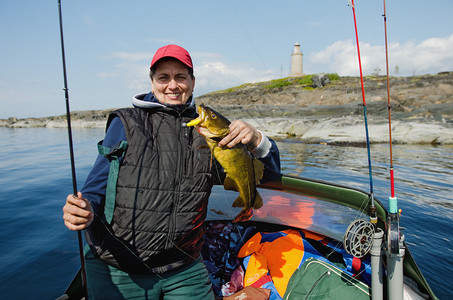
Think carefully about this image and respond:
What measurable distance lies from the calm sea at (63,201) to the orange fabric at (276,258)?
2.48 metres

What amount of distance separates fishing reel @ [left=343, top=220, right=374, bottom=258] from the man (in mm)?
1143

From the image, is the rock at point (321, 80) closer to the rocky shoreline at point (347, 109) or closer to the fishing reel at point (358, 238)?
the rocky shoreline at point (347, 109)

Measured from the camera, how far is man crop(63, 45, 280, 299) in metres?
2.23

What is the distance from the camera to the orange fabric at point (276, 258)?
12.5ft

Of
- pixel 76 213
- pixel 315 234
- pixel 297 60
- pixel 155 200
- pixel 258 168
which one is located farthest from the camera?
pixel 297 60

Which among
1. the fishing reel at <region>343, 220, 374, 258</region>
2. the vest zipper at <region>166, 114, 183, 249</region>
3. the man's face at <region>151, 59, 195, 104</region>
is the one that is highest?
the man's face at <region>151, 59, 195, 104</region>

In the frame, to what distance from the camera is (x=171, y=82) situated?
2564 mm

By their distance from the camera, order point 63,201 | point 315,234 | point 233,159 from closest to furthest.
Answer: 1. point 233,159
2. point 315,234
3. point 63,201

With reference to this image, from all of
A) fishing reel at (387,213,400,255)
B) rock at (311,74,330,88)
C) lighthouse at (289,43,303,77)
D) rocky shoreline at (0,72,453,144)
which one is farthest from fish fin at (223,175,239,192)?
lighthouse at (289,43,303,77)

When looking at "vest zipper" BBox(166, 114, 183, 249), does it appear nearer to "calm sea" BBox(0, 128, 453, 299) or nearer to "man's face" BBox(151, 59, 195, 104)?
"man's face" BBox(151, 59, 195, 104)

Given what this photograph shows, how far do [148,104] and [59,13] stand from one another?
1.20 metres

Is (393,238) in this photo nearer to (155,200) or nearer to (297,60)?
(155,200)

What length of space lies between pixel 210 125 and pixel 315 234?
116 inches

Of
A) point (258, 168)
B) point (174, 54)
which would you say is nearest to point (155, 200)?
point (258, 168)
